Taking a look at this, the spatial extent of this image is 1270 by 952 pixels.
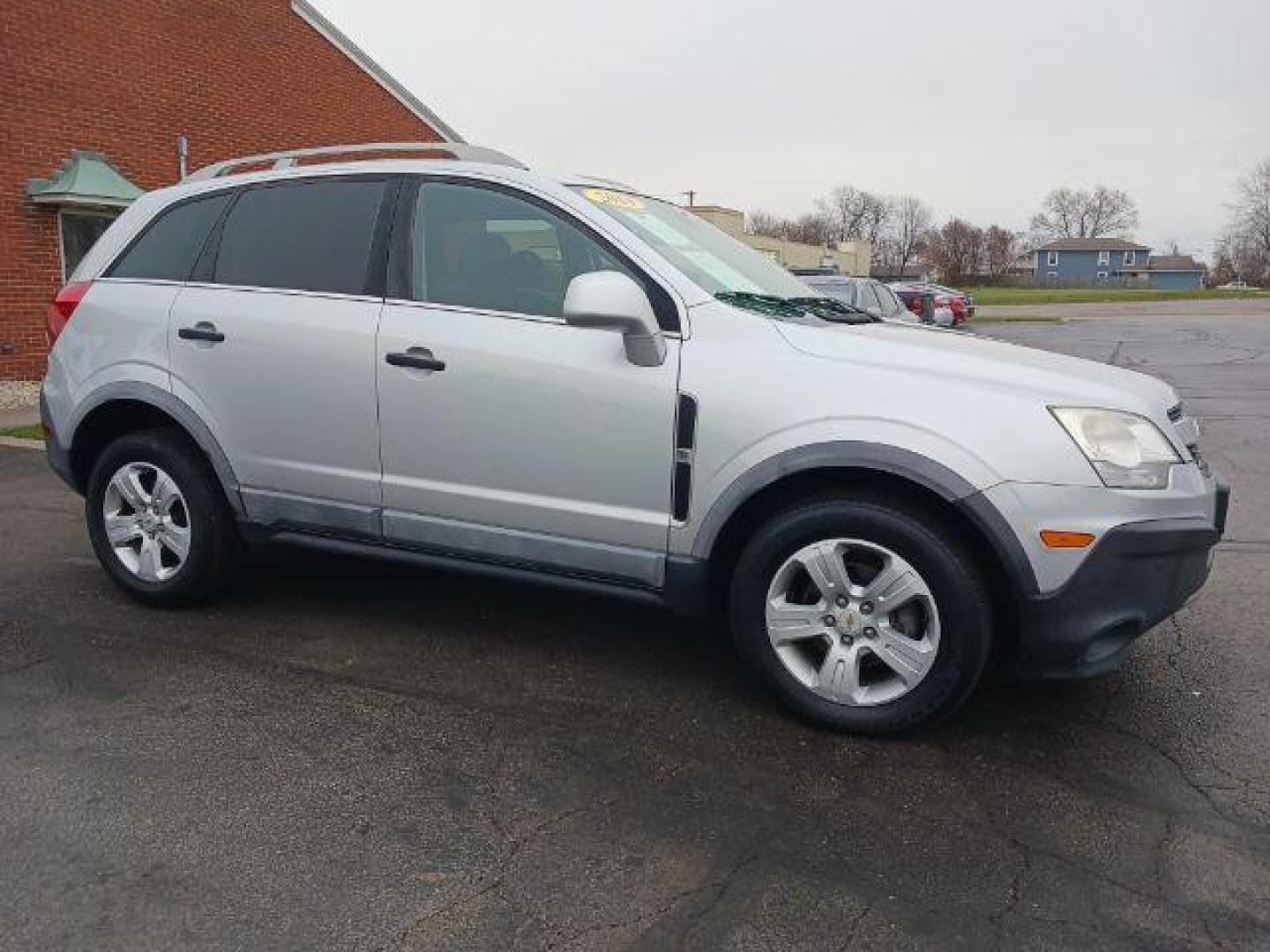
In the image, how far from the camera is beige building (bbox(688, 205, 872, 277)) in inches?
1473

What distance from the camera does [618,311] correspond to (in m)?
3.32

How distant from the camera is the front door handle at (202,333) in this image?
13.8 ft

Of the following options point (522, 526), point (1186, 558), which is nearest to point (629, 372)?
point (522, 526)

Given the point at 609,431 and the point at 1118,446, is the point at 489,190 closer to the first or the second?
the point at 609,431

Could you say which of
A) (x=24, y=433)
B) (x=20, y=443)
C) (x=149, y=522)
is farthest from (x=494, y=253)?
(x=24, y=433)

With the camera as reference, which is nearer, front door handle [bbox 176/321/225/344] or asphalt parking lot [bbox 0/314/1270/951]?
asphalt parking lot [bbox 0/314/1270/951]

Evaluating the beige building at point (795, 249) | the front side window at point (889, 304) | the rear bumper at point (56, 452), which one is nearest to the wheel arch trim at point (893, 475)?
the rear bumper at point (56, 452)

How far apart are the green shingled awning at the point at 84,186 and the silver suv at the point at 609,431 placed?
27.7 ft

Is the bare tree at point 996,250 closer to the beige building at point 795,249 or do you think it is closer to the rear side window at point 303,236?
the beige building at point 795,249

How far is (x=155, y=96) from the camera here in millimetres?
13406

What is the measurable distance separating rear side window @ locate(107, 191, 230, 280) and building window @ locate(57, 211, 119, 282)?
9.01m

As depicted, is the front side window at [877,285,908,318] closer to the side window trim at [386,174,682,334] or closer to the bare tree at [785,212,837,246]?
the side window trim at [386,174,682,334]

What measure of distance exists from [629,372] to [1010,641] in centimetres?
149

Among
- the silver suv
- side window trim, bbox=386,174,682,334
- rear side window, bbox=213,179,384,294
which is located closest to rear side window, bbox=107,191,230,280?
the silver suv
